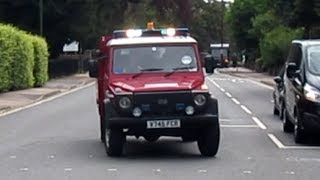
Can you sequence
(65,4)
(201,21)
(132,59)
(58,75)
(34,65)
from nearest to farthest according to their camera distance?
1. (132,59)
2. (34,65)
3. (65,4)
4. (58,75)
5. (201,21)

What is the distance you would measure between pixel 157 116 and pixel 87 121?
8.66m

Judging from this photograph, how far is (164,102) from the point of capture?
13.9 m

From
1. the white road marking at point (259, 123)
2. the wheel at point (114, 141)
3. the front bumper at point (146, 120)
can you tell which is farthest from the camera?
the white road marking at point (259, 123)

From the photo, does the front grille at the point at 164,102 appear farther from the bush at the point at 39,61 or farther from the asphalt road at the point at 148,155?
the bush at the point at 39,61

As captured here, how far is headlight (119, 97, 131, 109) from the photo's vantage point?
1383 centimetres

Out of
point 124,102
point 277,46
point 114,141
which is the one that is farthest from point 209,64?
point 277,46

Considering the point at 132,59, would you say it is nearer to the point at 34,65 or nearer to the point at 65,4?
the point at 34,65

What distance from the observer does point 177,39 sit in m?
15.4

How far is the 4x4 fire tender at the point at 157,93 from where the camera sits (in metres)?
13.9

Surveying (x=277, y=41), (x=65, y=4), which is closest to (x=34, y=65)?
(x=65, y=4)

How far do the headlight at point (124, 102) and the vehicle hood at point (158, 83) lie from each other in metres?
0.18

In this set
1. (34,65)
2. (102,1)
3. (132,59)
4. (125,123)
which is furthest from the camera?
(102,1)

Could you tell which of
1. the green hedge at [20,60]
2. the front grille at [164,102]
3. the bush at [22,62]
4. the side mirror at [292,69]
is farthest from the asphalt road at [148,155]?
the bush at [22,62]

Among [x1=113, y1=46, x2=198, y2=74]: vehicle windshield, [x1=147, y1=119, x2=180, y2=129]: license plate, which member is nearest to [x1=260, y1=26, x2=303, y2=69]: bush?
[x1=113, y1=46, x2=198, y2=74]: vehicle windshield
